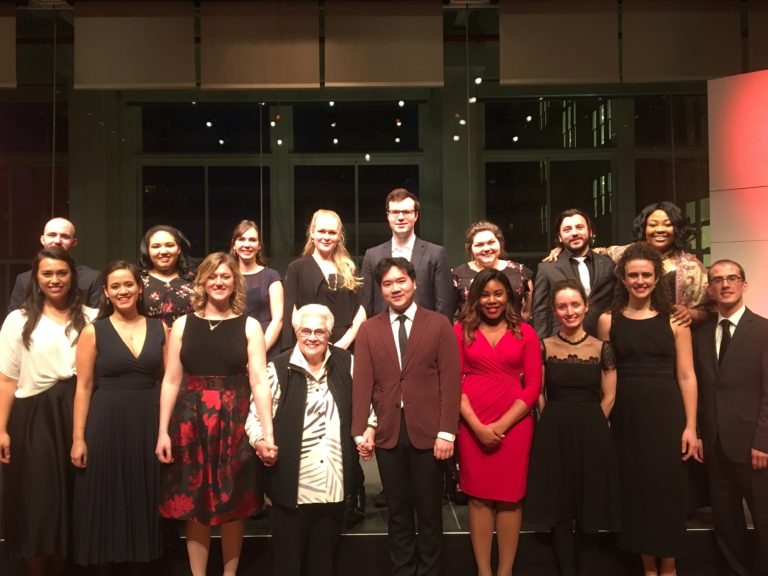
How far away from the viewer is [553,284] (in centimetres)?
435

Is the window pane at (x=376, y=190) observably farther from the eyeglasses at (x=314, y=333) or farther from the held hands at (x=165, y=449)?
the held hands at (x=165, y=449)

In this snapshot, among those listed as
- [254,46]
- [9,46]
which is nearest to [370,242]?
[254,46]

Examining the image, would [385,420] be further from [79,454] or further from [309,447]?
[79,454]

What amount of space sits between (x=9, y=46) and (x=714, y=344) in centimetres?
524

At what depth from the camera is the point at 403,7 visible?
5.69m

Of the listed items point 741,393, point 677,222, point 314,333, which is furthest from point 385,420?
point 677,222

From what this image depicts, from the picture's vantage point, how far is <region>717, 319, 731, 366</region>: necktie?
157 inches

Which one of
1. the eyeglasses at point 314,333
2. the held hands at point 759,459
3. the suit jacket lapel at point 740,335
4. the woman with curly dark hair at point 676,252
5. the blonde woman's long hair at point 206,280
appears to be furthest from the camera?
the woman with curly dark hair at point 676,252

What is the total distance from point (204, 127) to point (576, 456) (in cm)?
392

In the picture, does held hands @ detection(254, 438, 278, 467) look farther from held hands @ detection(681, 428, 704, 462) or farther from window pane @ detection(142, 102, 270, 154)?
window pane @ detection(142, 102, 270, 154)

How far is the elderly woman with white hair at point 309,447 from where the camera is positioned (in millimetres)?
3527

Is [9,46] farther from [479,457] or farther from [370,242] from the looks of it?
[479,457]

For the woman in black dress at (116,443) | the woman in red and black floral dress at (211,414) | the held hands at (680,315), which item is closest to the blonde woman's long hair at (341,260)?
the woman in red and black floral dress at (211,414)

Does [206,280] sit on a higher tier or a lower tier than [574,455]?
higher
